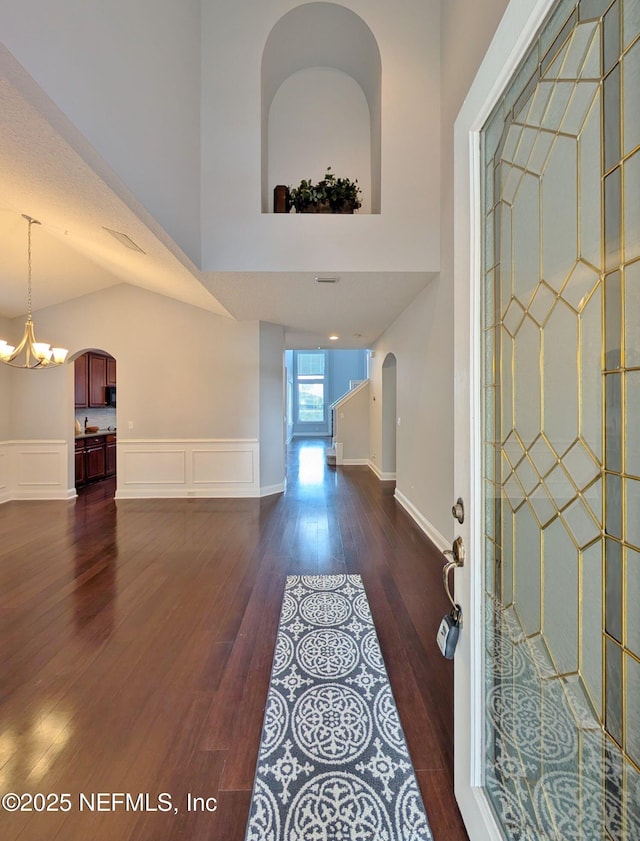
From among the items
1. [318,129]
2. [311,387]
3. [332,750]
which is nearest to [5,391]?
[318,129]

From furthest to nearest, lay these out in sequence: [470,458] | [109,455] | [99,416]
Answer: [99,416] < [109,455] < [470,458]

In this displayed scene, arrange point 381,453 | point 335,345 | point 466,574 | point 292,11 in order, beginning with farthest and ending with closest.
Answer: point 335,345 < point 381,453 < point 292,11 < point 466,574

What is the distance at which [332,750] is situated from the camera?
4.90ft

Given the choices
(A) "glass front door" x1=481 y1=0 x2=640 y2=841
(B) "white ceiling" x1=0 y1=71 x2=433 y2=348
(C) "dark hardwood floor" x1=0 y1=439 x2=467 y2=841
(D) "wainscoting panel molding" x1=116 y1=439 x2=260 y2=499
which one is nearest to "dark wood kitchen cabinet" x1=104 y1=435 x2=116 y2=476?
(D) "wainscoting panel molding" x1=116 y1=439 x2=260 y2=499

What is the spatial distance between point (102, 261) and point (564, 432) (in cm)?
506

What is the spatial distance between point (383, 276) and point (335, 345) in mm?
4285

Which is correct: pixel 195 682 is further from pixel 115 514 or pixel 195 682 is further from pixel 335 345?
pixel 335 345

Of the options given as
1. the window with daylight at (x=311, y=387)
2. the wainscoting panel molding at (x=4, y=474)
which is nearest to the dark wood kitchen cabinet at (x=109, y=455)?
the wainscoting panel molding at (x=4, y=474)

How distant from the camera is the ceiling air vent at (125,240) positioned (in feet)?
10.2

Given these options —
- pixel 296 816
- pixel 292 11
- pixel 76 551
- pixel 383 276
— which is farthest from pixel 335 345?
pixel 296 816

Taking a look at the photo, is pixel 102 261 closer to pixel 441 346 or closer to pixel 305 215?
pixel 305 215

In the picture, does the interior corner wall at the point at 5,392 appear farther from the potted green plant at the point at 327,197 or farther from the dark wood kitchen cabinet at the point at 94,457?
the potted green plant at the point at 327,197

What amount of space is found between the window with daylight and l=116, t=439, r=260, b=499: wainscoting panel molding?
915 cm

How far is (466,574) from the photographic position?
1.13 meters
